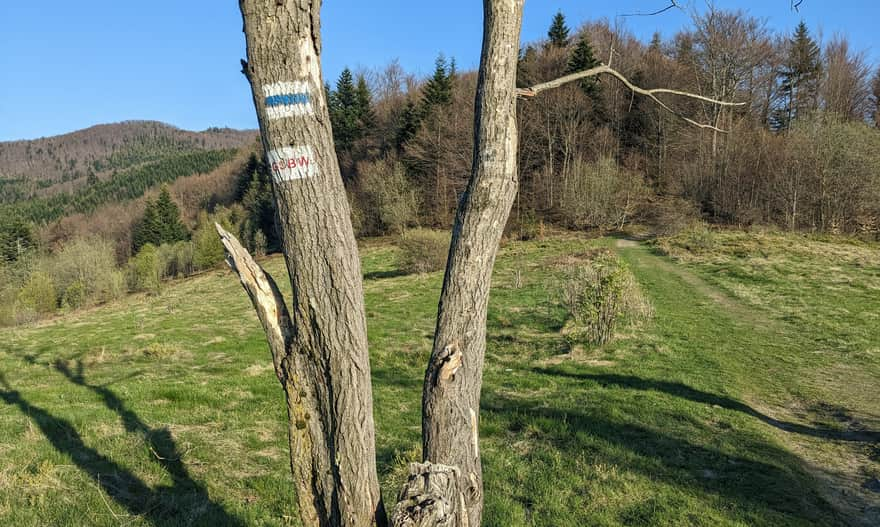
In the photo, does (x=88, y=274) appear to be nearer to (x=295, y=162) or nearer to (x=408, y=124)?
(x=408, y=124)

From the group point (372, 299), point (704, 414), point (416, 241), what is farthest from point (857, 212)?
point (704, 414)

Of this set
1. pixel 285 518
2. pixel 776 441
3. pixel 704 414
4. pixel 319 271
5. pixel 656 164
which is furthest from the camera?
pixel 656 164

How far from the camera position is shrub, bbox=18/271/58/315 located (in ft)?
128

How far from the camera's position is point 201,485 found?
482cm

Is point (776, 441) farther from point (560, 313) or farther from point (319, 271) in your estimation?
point (560, 313)

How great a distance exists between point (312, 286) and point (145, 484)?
3.61 metres

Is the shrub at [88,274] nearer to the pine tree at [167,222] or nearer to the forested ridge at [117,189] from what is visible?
the pine tree at [167,222]

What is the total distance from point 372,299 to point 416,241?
20.2ft

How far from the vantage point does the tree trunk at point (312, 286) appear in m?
2.31

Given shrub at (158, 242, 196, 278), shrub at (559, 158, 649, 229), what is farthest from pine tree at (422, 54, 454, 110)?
shrub at (158, 242, 196, 278)

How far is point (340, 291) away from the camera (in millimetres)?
2469

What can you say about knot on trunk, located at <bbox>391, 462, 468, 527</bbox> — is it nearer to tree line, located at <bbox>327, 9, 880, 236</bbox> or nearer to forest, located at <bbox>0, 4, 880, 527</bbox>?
forest, located at <bbox>0, 4, 880, 527</bbox>

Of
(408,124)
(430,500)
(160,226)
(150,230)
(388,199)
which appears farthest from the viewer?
(160,226)

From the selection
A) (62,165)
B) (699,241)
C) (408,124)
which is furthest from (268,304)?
(62,165)
